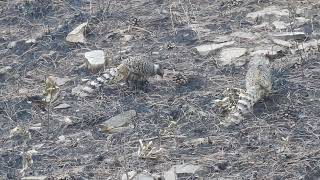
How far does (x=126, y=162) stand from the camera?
16.3 feet

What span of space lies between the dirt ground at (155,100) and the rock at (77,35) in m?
0.07

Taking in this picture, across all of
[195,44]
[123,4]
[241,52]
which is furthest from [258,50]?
[123,4]

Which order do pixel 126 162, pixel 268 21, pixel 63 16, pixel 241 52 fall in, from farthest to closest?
1. pixel 63 16
2. pixel 268 21
3. pixel 241 52
4. pixel 126 162

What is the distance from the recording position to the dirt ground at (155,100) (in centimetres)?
495

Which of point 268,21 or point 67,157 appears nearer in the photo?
point 67,157

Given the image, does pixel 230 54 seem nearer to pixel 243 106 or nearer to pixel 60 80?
pixel 243 106

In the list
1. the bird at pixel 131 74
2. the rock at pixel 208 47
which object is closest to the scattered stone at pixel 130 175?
the bird at pixel 131 74

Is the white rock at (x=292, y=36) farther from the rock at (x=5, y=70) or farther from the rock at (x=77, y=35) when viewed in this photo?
the rock at (x=5, y=70)

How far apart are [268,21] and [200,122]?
7.52 feet

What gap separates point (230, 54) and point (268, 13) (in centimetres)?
107

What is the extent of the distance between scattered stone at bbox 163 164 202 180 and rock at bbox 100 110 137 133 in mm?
792

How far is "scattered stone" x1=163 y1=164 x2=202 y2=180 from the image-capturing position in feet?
15.7

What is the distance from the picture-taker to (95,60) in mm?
6719

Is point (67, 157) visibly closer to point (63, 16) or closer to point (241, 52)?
point (241, 52)
